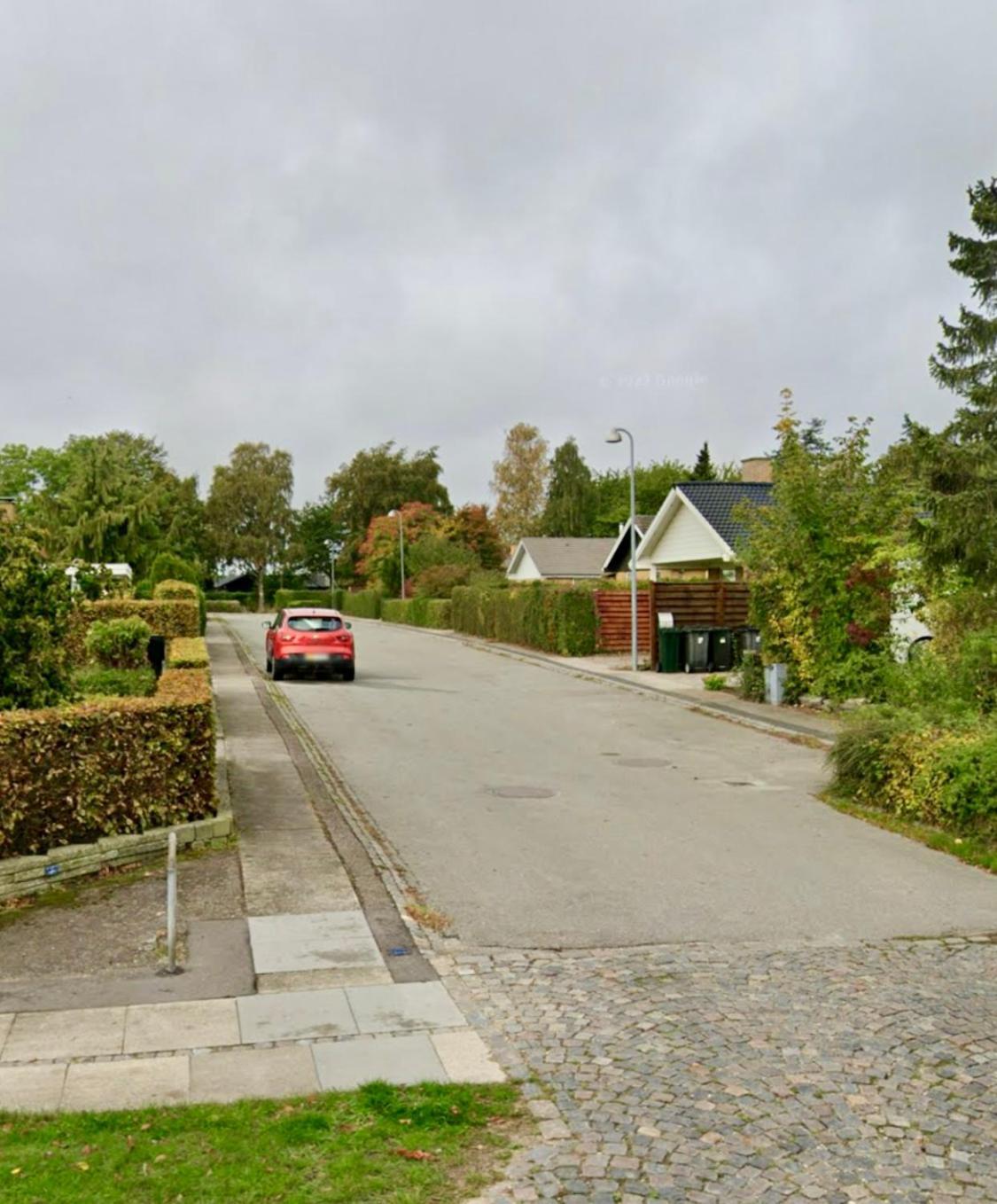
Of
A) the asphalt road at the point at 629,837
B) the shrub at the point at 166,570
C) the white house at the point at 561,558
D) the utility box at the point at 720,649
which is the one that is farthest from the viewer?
the white house at the point at 561,558

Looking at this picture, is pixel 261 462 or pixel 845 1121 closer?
pixel 845 1121

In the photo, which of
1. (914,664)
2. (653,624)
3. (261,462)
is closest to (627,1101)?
(914,664)

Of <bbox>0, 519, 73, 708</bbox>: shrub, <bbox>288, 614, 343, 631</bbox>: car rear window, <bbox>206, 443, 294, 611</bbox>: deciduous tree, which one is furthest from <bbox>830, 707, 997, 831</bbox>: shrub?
<bbox>206, 443, 294, 611</bbox>: deciduous tree

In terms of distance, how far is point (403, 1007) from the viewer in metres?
5.84

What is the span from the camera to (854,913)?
782 cm

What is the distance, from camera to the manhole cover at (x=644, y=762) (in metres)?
14.5

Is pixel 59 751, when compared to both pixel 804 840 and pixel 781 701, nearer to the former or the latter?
pixel 804 840

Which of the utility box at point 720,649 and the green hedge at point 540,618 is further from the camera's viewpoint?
the green hedge at point 540,618

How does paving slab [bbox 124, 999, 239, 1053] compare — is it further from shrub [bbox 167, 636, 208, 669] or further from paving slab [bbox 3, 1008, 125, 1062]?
shrub [bbox 167, 636, 208, 669]

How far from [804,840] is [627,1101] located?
232 inches

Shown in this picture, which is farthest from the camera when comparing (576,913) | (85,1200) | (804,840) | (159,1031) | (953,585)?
(953,585)

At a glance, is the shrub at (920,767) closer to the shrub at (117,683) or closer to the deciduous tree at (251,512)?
the shrub at (117,683)

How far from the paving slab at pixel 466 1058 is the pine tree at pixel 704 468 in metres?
86.3

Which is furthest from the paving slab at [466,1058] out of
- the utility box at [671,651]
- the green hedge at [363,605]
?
the green hedge at [363,605]
